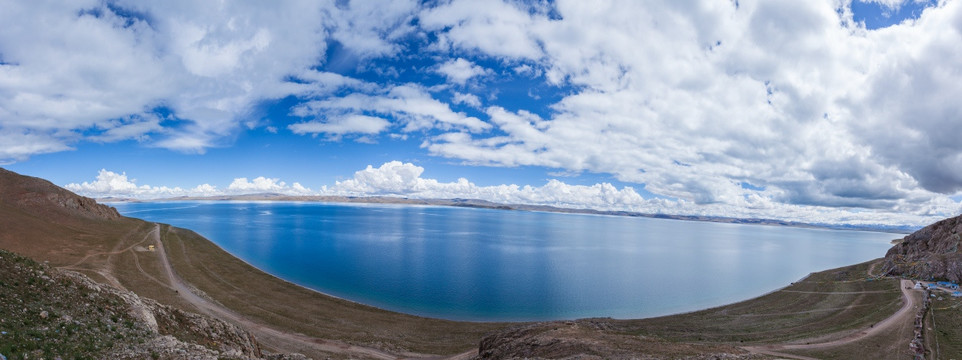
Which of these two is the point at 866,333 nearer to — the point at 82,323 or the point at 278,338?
the point at 278,338

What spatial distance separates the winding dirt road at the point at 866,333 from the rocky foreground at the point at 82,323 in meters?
40.6

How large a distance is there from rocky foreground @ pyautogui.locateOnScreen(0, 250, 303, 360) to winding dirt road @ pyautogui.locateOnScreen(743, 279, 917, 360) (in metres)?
40.6

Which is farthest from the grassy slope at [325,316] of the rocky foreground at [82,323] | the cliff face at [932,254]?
the cliff face at [932,254]

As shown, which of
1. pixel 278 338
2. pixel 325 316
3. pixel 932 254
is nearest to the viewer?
pixel 278 338

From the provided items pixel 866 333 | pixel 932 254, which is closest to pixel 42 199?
pixel 866 333

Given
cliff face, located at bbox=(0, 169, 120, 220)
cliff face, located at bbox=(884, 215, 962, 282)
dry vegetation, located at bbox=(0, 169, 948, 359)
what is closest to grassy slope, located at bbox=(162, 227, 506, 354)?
dry vegetation, located at bbox=(0, 169, 948, 359)

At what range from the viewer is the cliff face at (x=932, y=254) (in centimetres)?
5838

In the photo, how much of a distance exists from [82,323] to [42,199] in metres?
104

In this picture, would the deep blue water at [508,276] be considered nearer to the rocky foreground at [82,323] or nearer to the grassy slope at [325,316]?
the grassy slope at [325,316]

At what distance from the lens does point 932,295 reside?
4878 centimetres

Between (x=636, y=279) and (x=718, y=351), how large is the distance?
65.4 metres

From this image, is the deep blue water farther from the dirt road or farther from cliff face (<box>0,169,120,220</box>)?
cliff face (<box>0,169,120,220</box>)

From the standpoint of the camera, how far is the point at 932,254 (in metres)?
66.5

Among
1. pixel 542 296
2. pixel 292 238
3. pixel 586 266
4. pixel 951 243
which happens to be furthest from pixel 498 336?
pixel 292 238
